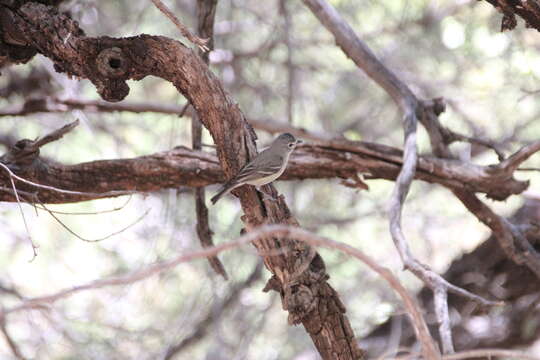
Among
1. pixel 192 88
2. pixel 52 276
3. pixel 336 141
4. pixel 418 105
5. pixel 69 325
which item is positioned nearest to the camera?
pixel 192 88

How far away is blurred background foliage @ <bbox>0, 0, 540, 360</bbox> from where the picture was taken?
20.4 feet

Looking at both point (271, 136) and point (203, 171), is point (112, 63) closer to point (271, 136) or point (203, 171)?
point (203, 171)

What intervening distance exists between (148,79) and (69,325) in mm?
2969

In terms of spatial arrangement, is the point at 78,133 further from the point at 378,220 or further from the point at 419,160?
the point at 419,160

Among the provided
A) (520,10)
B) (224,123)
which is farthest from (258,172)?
(520,10)

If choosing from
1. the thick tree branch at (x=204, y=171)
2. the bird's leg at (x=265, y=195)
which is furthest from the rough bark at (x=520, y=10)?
the bird's leg at (x=265, y=195)

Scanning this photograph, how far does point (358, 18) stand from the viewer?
7180mm

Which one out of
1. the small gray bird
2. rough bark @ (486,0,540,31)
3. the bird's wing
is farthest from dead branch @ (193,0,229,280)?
rough bark @ (486,0,540,31)

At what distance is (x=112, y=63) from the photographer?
3324 millimetres

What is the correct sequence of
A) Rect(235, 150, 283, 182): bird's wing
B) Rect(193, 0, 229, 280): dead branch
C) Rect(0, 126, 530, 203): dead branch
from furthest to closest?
Rect(193, 0, 229, 280): dead branch < Rect(0, 126, 530, 203): dead branch < Rect(235, 150, 283, 182): bird's wing

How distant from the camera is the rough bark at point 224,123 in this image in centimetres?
323

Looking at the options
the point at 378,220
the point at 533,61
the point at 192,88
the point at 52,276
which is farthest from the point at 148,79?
the point at 192,88

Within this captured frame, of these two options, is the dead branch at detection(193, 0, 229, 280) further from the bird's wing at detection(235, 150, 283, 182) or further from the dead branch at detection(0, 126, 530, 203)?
the bird's wing at detection(235, 150, 283, 182)

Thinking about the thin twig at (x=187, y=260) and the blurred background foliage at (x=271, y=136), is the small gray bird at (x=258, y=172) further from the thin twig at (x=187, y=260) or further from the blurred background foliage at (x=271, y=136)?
the blurred background foliage at (x=271, y=136)
